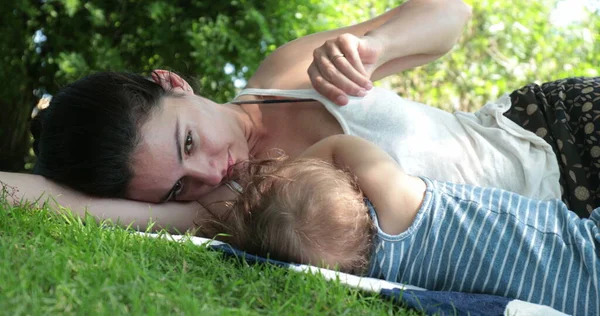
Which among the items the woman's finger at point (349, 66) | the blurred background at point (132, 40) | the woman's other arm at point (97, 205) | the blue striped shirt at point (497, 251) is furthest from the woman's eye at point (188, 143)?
the blurred background at point (132, 40)

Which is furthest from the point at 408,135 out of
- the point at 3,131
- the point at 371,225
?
the point at 3,131

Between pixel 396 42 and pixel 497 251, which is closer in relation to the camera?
pixel 497 251

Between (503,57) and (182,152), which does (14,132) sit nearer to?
(182,152)

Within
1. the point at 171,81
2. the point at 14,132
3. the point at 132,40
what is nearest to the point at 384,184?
the point at 171,81

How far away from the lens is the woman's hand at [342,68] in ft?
9.29

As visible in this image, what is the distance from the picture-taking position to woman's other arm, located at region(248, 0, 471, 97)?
10.1ft

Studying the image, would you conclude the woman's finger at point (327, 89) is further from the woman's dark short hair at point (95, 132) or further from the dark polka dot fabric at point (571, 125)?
the dark polka dot fabric at point (571, 125)

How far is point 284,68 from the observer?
10.6 feet

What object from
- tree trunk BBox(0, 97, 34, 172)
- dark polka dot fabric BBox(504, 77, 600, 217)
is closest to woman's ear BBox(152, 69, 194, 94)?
dark polka dot fabric BBox(504, 77, 600, 217)

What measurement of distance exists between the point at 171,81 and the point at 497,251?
164 cm

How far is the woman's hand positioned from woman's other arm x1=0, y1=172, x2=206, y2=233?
0.75 m

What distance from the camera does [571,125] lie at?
2982mm

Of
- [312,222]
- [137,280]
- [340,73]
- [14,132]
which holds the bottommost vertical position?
[14,132]

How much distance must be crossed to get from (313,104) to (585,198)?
1.16 meters
